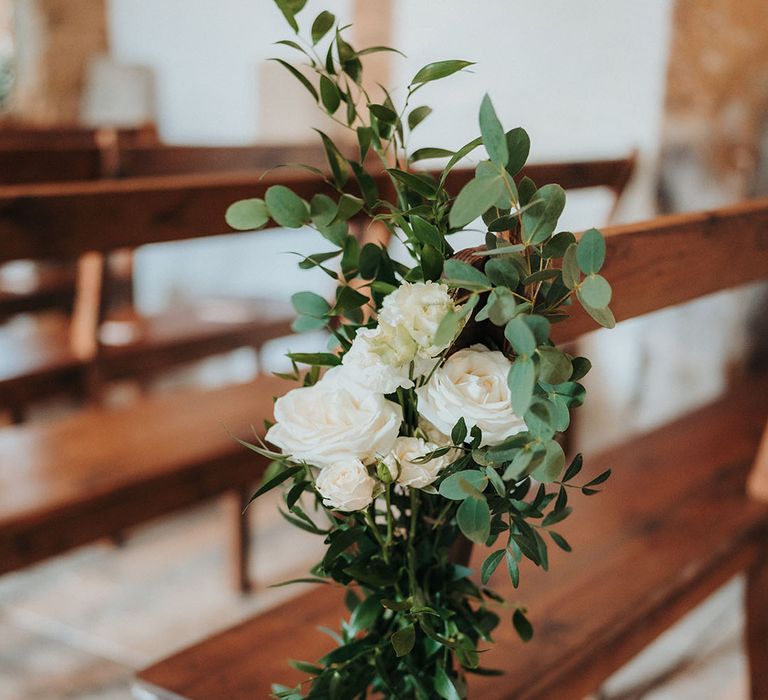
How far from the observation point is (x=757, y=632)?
1725 mm

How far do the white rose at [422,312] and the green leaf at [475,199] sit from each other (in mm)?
60

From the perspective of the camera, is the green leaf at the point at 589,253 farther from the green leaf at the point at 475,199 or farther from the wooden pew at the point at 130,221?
the wooden pew at the point at 130,221

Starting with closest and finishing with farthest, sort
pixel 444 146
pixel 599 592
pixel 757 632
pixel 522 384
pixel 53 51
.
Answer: pixel 522 384
pixel 599 592
pixel 757 632
pixel 444 146
pixel 53 51

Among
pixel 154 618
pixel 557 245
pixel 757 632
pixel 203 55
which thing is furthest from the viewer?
pixel 203 55

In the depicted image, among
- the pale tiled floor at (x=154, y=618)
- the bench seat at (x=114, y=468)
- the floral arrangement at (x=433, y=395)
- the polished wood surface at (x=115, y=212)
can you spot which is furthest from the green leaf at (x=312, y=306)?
the pale tiled floor at (x=154, y=618)

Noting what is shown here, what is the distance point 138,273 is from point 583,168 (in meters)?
2.75

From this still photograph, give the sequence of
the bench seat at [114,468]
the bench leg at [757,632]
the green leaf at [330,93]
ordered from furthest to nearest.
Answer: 1. the bench leg at [757,632]
2. the bench seat at [114,468]
3. the green leaf at [330,93]

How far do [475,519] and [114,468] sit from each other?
1181 millimetres

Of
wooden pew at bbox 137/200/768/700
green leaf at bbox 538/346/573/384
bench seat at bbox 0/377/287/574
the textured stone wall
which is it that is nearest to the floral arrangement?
green leaf at bbox 538/346/573/384

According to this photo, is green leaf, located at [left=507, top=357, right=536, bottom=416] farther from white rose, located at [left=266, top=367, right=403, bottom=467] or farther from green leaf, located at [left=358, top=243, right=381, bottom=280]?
green leaf, located at [left=358, top=243, right=381, bottom=280]

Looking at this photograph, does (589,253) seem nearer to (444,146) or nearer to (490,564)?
(490,564)

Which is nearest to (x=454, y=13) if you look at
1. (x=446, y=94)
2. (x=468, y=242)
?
(x=446, y=94)

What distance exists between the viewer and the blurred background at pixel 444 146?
2133 millimetres

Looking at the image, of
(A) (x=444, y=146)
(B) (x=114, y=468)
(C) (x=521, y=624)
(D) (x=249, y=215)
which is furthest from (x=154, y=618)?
(A) (x=444, y=146)
